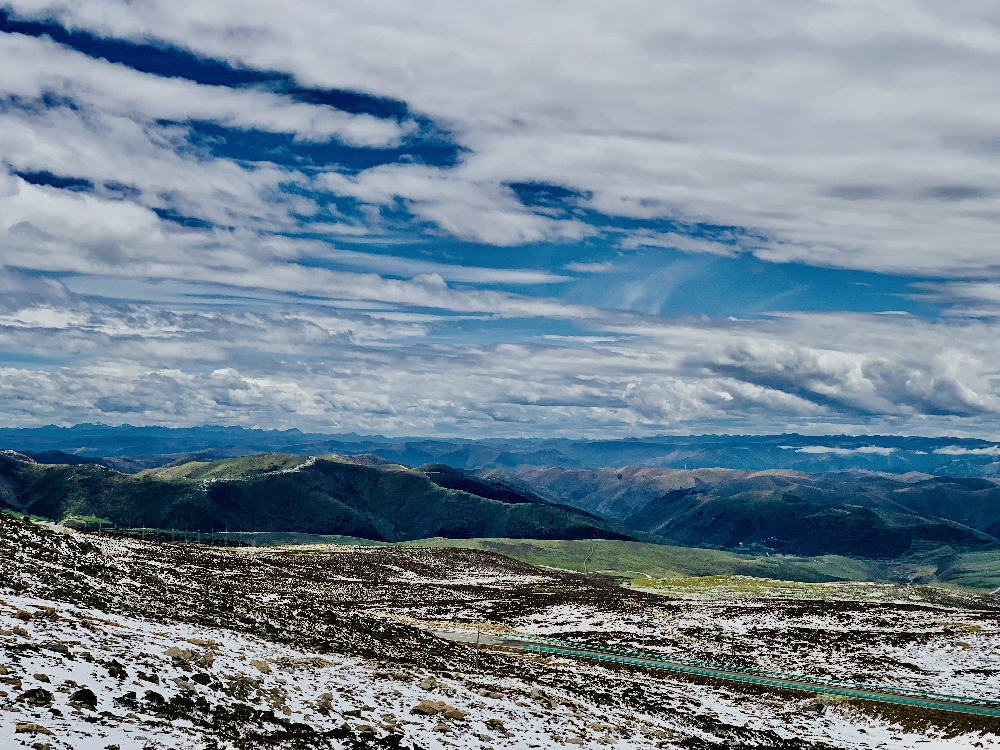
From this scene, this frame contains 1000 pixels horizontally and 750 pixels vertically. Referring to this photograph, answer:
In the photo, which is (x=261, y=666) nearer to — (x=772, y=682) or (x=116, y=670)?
(x=116, y=670)

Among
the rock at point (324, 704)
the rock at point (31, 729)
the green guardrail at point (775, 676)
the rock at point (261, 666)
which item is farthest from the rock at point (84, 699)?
the green guardrail at point (775, 676)

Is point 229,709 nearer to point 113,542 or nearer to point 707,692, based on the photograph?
point 707,692

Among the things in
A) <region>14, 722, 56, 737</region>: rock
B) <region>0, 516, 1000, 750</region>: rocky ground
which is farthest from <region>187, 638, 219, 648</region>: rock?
<region>14, 722, 56, 737</region>: rock

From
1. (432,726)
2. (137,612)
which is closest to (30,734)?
(432,726)

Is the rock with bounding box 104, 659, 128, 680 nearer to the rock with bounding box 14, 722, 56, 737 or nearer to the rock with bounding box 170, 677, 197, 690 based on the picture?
the rock with bounding box 170, 677, 197, 690

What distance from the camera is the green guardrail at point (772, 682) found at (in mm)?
60219

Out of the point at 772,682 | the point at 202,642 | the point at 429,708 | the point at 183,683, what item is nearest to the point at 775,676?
the point at 772,682

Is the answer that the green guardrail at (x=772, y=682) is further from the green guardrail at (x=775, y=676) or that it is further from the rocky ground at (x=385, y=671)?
the rocky ground at (x=385, y=671)

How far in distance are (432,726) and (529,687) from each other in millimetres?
15144

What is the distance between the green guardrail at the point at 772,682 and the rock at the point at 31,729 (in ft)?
189

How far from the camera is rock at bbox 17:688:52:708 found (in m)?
26.0

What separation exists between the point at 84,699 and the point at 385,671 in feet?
68.6

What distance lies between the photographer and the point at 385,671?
45.9 meters

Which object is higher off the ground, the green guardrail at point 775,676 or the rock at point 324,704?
the rock at point 324,704
